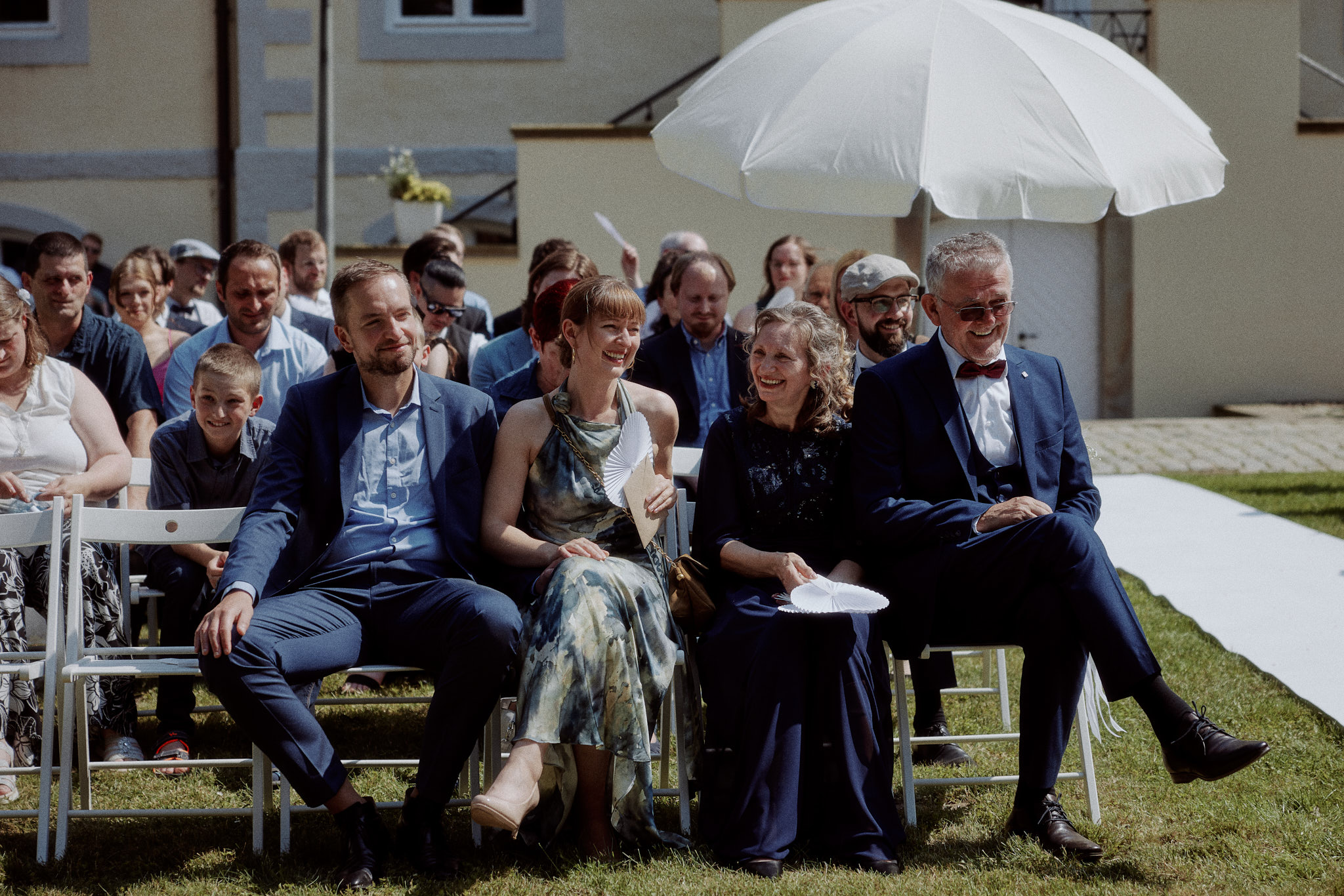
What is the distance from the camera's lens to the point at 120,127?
15023 millimetres

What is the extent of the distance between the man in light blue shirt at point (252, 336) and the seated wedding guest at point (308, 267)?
1.67m

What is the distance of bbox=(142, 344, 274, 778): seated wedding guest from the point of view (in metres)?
4.99

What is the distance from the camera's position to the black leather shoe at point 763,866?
→ 376 cm

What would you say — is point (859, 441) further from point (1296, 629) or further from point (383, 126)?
point (383, 126)

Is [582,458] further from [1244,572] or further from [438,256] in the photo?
[1244,572]

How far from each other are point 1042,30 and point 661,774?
3.14 m

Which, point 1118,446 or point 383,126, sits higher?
point 383,126

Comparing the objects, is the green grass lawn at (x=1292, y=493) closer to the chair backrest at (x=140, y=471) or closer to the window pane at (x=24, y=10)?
the chair backrest at (x=140, y=471)

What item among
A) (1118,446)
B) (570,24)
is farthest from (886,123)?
(570,24)

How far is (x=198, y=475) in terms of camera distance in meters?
5.17

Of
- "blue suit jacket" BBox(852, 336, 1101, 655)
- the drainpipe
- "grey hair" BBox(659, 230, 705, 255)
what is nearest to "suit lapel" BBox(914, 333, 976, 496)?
"blue suit jacket" BBox(852, 336, 1101, 655)

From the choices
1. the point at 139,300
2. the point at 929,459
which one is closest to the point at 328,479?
the point at 929,459

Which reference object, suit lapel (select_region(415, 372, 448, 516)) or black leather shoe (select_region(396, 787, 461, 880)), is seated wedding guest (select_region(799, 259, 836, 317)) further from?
black leather shoe (select_region(396, 787, 461, 880))

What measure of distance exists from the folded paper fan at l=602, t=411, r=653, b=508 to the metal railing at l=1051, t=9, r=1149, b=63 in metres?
11.6
